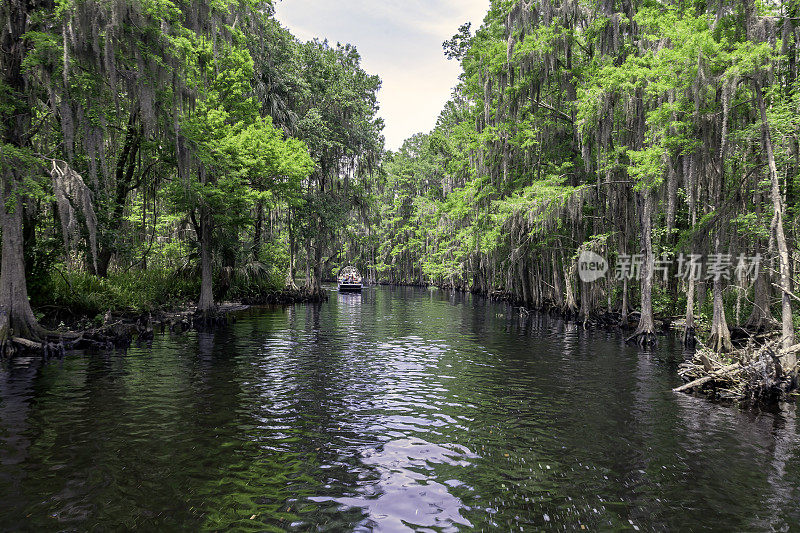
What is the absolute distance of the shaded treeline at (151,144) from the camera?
43.9ft

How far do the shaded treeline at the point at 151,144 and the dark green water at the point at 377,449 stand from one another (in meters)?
4.82

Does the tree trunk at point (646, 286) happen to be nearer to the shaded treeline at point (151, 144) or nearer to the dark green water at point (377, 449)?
the dark green water at point (377, 449)

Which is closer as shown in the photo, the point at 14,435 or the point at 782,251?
the point at 14,435

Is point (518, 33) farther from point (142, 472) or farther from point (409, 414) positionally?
point (142, 472)

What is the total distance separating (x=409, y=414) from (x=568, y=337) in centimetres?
1330

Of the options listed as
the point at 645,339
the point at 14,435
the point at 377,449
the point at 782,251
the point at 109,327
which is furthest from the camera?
the point at 645,339

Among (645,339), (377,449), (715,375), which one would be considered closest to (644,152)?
(645,339)

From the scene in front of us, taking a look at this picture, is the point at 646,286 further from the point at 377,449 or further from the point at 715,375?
the point at 377,449

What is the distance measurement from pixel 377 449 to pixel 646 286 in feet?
52.5

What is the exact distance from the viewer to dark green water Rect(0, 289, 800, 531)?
555 cm

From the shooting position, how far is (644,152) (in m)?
16.3

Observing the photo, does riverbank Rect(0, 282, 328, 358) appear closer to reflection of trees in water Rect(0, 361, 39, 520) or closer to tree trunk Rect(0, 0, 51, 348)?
tree trunk Rect(0, 0, 51, 348)

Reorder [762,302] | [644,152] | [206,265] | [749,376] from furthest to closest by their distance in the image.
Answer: [206,265], [762,302], [644,152], [749,376]

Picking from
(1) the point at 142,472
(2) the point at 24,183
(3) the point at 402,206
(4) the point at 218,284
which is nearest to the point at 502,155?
(4) the point at 218,284
